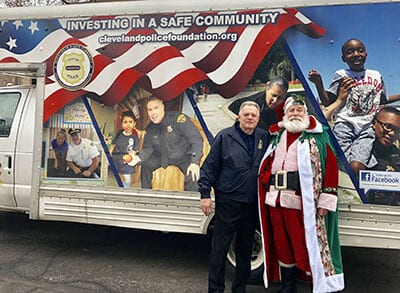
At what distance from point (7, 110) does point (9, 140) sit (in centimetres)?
39

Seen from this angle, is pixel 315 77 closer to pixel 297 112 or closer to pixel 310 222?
pixel 297 112

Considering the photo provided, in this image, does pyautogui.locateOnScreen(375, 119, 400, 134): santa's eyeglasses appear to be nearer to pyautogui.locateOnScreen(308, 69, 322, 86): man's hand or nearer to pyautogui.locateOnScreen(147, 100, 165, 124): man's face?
pyautogui.locateOnScreen(308, 69, 322, 86): man's hand

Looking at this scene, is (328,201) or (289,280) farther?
(289,280)

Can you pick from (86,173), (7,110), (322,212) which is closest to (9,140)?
(7,110)

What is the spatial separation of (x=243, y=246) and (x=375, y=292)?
1.51 meters

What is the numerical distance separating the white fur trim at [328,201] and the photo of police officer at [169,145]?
125 cm

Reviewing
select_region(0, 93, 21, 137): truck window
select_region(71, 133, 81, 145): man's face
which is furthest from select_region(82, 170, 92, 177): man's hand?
select_region(0, 93, 21, 137): truck window

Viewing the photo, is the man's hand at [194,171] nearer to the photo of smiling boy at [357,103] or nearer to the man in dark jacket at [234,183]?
the man in dark jacket at [234,183]

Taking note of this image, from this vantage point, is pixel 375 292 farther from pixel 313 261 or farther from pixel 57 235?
pixel 57 235

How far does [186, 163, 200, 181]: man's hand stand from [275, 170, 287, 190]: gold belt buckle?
2.97ft

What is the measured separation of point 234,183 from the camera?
3988 mm

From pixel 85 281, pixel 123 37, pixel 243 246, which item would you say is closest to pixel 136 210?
pixel 85 281

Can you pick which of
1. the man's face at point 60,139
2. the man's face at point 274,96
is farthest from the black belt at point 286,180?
the man's face at point 60,139

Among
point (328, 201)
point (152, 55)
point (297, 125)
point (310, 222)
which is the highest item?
point (152, 55)
